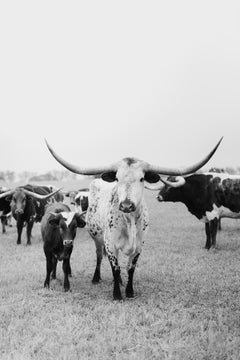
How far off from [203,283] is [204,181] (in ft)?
13.9

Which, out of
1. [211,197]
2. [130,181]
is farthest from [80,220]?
[211,197]

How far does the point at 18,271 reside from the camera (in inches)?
291

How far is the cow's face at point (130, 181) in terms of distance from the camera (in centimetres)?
481

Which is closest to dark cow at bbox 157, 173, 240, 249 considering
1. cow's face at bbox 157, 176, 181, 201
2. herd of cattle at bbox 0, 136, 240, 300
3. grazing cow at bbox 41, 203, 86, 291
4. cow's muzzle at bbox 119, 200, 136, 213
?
cow's face at bbox 157, 176, 181, 201

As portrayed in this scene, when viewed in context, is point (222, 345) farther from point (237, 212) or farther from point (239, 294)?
point (237, 212)

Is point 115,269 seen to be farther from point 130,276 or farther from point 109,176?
point 109,176

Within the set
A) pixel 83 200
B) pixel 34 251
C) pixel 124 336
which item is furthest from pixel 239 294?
pixel 83 200

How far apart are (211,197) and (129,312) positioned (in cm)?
558

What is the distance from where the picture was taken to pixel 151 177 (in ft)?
18.1

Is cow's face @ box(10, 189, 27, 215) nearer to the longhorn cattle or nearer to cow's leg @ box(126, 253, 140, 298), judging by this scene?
the longhorn cattle

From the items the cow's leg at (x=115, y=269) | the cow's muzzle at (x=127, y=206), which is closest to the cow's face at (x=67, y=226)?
the cow's leg at (x=115, y=269)

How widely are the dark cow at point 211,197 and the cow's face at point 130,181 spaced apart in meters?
4.14

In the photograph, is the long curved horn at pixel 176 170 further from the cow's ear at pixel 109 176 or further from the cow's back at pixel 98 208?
the cow's back at pixel 98 208

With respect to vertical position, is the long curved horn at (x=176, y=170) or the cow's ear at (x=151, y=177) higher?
the long curved horn at (x=176, y=170)
